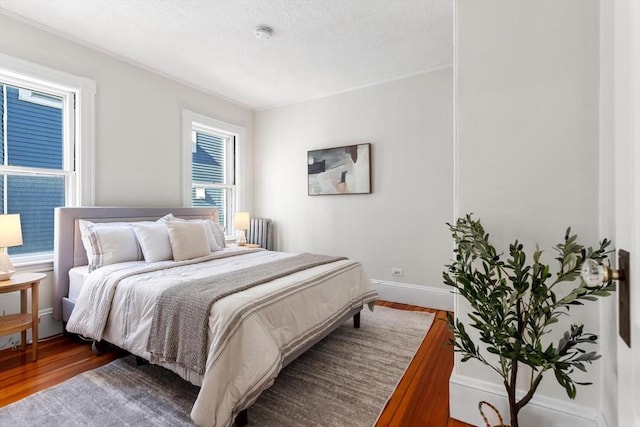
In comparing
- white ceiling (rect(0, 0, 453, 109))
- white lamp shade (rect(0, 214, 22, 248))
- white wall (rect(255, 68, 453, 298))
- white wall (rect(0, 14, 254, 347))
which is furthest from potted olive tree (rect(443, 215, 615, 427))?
white wall (rect(0, 14, 254, 347))

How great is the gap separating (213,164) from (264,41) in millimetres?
2153

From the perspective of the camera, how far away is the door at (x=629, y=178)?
648 millimetres

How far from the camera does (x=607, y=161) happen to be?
3.88 feet

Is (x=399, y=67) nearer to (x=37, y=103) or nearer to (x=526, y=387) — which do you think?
(x=526, y=387)

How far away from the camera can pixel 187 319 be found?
171 centimetres

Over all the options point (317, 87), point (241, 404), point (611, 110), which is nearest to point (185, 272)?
point (241, 404)

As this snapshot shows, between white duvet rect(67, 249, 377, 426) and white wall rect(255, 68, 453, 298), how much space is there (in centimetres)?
103

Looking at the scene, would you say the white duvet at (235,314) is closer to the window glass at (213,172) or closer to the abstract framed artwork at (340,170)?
the abstract framed artwork at (340,170)

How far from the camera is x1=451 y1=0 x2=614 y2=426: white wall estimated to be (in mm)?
1304

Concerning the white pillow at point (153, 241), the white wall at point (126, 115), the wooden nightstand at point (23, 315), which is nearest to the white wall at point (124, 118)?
the white wall at point (126, 115)

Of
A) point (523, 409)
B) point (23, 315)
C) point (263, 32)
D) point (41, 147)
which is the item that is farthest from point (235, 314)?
point (41, 147)

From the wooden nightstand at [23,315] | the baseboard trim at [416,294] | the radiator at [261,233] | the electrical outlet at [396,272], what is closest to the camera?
the wooden nightstand at [23,315]

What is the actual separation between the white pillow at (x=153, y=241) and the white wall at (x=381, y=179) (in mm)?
1991

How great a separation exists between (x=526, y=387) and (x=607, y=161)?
1056mm
